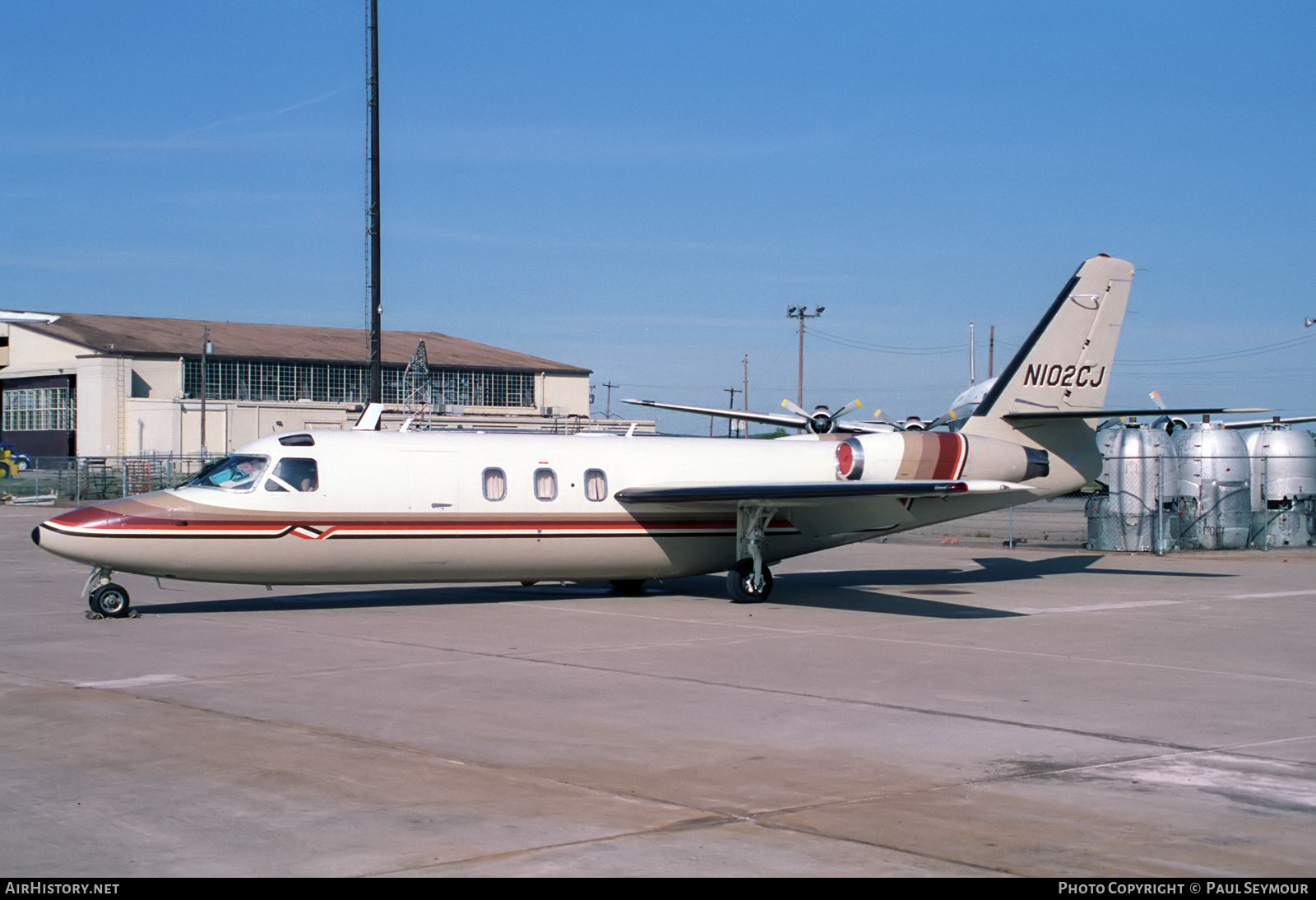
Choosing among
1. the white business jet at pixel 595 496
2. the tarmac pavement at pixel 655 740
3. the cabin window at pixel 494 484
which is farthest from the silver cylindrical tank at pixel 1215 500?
the cabin window at pixel 494 484

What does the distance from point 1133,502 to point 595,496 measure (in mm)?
17538

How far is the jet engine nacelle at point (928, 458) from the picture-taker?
21531 mm

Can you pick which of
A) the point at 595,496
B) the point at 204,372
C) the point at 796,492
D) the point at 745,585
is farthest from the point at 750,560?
the point at 204,372

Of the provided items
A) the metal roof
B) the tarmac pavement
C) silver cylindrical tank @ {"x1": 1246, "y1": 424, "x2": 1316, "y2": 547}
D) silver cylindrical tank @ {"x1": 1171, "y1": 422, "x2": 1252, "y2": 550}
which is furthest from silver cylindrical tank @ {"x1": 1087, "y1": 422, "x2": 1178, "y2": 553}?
the metal roof

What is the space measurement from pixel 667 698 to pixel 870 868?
5.48 meters

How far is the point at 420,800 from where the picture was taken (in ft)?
26.0

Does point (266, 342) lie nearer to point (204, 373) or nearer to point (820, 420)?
point (204, 373)

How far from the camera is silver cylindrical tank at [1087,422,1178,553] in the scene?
31766 millimetres

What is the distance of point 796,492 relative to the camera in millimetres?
19062

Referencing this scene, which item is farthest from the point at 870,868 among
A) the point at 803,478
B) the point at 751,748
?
the point at 803,478

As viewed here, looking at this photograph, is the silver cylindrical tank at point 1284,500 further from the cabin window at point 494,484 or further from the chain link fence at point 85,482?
the chain link fence at point 85,482

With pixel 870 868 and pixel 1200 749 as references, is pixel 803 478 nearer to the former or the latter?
pixel 1200 749

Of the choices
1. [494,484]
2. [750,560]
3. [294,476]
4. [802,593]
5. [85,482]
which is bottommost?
[802,593]

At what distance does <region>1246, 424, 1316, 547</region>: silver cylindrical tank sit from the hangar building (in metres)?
40.0
